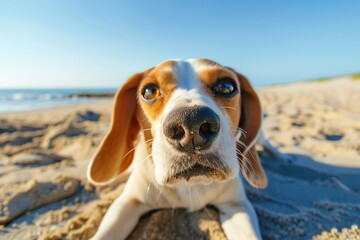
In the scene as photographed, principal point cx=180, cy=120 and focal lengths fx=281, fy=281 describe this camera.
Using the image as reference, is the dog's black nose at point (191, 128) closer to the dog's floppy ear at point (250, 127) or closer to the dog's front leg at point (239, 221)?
the dog's front leg at point (239, 221)

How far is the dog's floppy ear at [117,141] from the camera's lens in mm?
2105

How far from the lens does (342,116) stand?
5.31 meters

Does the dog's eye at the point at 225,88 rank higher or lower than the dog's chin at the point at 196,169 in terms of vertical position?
higher

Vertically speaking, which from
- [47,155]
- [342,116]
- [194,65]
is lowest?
[342,116]

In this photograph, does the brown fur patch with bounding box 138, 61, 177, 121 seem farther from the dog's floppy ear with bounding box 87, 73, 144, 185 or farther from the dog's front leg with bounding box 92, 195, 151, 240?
the dog's front leg with bounding box 92, 195, 151, 240

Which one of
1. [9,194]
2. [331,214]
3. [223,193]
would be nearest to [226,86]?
[223,193]

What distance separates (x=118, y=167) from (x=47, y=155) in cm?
180

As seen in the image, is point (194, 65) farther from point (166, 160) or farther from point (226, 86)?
point (166, 160)

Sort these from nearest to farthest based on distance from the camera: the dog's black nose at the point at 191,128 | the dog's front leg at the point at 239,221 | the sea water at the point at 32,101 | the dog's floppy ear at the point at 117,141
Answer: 1. the dog's black nose at the point at 191,128
2. the dog's front leg at the point at 239,221
3. the dog's floppy ear at the point at 117,141
4. the sea water at the point at 32,101

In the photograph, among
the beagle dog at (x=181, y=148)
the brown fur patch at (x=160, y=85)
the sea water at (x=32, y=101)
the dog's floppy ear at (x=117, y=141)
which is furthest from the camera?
the sea water at (x=32, y=101)

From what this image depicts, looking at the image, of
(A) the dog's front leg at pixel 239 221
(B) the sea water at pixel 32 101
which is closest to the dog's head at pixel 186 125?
(A) the dog's front leg at pixel 239 221

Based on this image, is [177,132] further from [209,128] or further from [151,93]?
[151,93]

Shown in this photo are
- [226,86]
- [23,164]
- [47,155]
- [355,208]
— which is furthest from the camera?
[47,155]

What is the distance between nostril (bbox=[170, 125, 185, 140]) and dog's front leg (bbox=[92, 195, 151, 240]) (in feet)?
2.73
